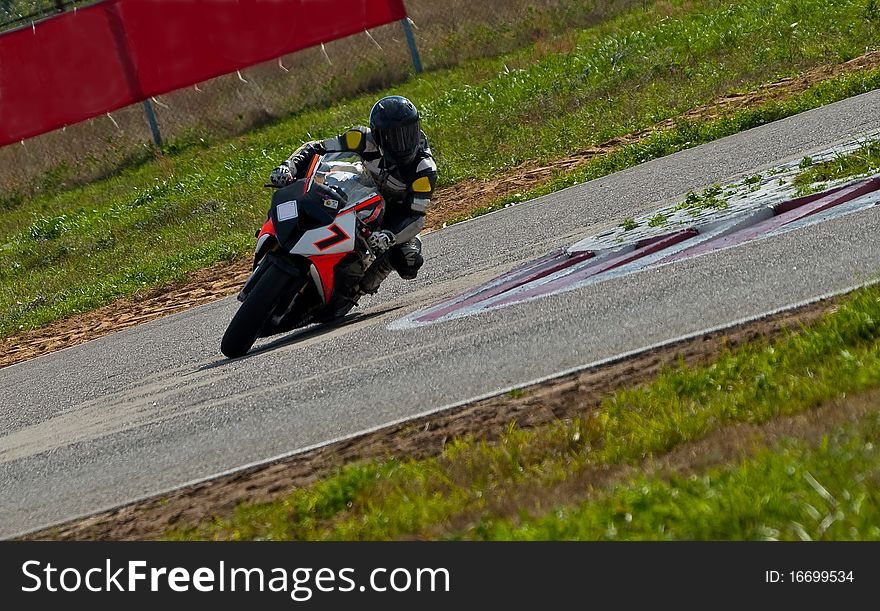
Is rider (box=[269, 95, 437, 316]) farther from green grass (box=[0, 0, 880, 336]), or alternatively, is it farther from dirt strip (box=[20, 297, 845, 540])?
green grass (box=[0, 0, 880, 336])

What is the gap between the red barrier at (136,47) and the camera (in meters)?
19.8

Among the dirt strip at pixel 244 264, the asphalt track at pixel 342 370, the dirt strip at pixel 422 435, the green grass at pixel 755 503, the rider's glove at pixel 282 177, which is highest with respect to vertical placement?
the rider's glove at pixel 282 177

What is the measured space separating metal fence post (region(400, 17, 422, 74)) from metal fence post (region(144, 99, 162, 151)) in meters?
4.52

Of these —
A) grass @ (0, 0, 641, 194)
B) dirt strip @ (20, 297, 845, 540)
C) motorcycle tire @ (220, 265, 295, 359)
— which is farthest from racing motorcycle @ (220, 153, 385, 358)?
grass @ (0, 0, 641, 194)

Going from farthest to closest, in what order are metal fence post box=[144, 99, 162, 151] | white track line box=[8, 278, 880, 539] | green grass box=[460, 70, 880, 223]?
metal fence post box=[144, 99, 162, 151] < green grass box=[460, 70, 880, 223] < white track line box=[8, 278, 880, 539]

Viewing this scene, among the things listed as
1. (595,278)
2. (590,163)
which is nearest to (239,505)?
(595,278)

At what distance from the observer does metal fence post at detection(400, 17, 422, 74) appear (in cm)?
2098

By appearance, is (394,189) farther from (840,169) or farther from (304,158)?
(840,169)

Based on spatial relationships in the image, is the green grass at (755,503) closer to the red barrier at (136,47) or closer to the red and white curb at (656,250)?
the red and white curb at (656,250)

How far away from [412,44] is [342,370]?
14.7 meters

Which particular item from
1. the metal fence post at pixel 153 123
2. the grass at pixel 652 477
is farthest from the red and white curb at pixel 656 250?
the metal fence post at pixel 153 123

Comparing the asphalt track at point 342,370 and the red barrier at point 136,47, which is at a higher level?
the red barrier at point 136,47

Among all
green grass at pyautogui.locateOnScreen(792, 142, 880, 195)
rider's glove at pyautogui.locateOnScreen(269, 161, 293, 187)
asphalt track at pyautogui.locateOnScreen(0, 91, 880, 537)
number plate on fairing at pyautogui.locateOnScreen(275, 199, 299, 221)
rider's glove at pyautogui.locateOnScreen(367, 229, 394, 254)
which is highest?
rider's glove at pyautogui.locateOnScreen(269, 161, 293, 187)

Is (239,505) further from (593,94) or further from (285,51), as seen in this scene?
(285,51)
